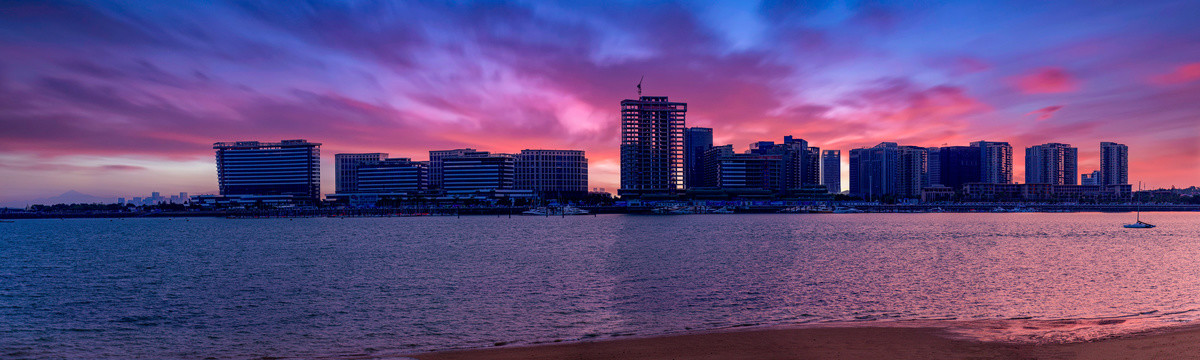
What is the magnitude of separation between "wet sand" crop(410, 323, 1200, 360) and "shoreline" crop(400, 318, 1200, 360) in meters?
0.03

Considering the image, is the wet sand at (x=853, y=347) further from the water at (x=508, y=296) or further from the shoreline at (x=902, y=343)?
the water at (x=508, y=296)

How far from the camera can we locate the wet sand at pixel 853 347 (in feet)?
69.6

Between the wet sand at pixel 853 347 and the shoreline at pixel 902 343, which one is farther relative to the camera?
the shoreline at pixel 902 343

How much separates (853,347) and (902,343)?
2.16 m

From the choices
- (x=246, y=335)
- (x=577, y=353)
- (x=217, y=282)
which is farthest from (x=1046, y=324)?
(x=217, y=282)

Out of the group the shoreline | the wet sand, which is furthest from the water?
the wet sand

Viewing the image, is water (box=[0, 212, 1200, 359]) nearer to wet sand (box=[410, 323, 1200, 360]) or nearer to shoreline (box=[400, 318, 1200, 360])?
shoreline (box=[400, 318, 1200, 360])

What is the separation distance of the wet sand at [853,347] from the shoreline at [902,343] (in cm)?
3

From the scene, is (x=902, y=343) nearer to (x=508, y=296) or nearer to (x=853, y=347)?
(x=853, y=347)

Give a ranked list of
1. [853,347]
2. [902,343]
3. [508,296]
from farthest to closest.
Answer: [508,296] < [902,343] < [853,347]

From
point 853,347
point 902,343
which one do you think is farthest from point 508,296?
point 902,343

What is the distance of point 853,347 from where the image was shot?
76.0 feet

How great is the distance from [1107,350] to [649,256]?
4924 cm

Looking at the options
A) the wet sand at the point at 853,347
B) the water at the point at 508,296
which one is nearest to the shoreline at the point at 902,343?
the wet sand at the point at 853,347
